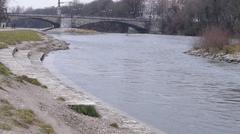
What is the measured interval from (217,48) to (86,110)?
41.2 meters

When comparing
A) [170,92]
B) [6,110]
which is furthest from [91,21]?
[6,110]

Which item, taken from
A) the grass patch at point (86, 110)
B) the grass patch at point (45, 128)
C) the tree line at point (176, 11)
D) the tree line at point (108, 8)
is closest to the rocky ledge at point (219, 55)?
the tree line at point (176, 11)

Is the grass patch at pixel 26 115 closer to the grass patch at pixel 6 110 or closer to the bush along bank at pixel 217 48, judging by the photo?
the grass patch at pixel 6 110

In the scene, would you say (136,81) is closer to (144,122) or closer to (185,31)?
(144,122)

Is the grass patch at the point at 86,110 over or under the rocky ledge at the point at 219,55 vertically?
over

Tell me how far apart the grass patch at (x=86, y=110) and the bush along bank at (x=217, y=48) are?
33.4 m

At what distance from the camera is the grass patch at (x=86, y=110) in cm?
1661

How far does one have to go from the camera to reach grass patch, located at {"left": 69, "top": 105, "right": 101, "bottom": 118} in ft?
54.5

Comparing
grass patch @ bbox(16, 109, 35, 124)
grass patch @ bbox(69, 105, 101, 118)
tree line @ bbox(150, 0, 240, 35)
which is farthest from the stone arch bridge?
grass patch @ bbox(16, 109, 35, 124)

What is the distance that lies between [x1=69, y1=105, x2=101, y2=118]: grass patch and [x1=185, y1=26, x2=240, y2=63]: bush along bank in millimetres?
33449

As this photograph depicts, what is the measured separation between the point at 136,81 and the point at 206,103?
8382 millimetres

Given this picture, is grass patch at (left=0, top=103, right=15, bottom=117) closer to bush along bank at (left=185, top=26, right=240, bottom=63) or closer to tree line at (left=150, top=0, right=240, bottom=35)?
bush along bank at (left=185, top=26, right=240, bottom=63)

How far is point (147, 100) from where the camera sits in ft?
73.2

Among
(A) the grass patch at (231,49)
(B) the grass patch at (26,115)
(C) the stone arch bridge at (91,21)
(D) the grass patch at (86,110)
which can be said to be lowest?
(C) the stone arch bridge at (91,21)
